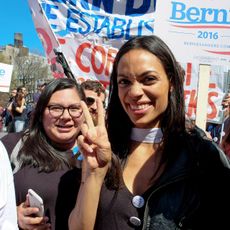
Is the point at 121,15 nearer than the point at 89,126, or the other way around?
the point at 89,126

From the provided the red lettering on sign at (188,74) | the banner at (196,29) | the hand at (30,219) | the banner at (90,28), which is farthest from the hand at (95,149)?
the banner at (90,28)

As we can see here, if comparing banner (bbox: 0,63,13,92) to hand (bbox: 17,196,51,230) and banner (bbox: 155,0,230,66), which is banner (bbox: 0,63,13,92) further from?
hand (bbox: 17,196,51,230)

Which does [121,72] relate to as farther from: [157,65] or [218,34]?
Answer: [218,34]

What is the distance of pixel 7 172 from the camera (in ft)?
4.35

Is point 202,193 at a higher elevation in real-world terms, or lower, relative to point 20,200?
higher

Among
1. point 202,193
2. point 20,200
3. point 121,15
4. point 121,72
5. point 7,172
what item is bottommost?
point 20,200

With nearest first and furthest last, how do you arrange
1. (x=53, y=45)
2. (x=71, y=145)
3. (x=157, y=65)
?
(x=157, y=65) → (x=71, y=145) → (x=53, y=45)

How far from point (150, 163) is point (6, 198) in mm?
709

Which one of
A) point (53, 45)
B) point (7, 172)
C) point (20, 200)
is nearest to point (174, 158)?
point (7, 172)

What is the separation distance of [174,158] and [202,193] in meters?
0.21

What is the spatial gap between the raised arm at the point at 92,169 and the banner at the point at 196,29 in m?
1.71

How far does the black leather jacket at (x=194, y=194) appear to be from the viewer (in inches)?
58.9

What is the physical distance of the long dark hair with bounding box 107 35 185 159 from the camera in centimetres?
171

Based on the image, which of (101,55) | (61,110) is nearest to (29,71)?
(101,55)
